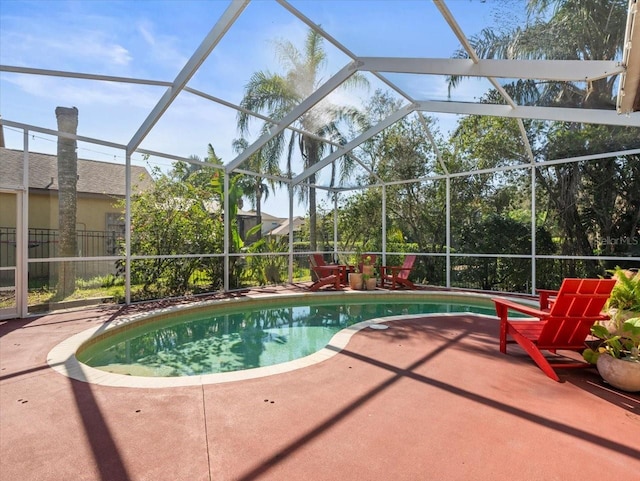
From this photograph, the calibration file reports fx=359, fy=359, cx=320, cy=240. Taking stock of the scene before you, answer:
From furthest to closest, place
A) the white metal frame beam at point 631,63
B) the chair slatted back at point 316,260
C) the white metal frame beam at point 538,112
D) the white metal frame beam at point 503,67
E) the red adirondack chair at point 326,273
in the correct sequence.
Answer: the chair slatted back at point 316,260, the red adirondack chair at point 326,273, the white metal frame beam at point 538,112, the white metal frame beam at point 503,67, the white metal frame beam at point 631,63

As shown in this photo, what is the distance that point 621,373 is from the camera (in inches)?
135

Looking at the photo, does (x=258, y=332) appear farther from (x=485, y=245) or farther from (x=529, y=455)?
(x=485, y=245)

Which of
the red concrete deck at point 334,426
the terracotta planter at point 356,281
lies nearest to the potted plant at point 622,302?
the red concrete deck at point 334,426

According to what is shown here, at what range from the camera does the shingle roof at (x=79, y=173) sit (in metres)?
6.23

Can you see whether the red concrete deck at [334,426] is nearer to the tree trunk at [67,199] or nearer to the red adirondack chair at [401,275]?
the tree trunk at [67,199]

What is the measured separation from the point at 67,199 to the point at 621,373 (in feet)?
29.1

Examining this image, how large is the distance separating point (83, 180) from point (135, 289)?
2.59m

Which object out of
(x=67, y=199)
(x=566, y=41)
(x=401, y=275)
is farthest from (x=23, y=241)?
(x=566, y=41)

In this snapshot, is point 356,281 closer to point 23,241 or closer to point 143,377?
point 143,377

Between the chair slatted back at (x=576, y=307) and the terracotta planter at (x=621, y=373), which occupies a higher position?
the chair slatted back at (x=576, y=307)

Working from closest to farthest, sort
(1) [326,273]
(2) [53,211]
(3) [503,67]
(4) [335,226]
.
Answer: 1. (3) [503,67]
2. (2) [53,211]
3. (1) [326,273]
4. (4) [335,226]

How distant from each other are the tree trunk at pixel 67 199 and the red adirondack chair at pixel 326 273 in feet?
18.3

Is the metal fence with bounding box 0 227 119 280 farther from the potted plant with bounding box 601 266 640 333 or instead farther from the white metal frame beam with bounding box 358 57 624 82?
the potted plant with bounding box 601 266 640 333

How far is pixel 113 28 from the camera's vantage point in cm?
581
